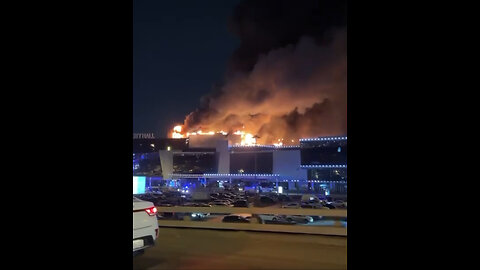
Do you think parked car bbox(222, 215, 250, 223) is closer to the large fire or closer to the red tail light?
the red tail light

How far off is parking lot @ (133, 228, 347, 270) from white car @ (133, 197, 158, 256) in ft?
1.48

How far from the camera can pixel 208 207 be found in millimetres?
6664

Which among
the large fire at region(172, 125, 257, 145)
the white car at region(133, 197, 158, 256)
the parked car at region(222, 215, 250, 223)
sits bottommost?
the parked car at region(222, 215, 250, 223)

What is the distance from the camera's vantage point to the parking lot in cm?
391

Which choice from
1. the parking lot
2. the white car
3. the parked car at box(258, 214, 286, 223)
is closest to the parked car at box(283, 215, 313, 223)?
the parked car at box(258, 214, 286, 223)

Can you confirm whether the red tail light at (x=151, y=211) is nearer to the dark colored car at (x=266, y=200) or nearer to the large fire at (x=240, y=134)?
the dark colored car at (x=266, y=200)

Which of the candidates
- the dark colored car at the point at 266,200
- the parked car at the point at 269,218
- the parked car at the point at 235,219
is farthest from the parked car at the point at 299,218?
the dark colored car at the point at 266,200

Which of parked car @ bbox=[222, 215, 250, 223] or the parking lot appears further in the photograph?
parked car @ bbox=[222, 215, 250, 223]

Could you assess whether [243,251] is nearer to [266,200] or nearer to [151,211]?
[151,211]

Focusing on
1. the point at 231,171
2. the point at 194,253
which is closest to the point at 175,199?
the point at 194,253

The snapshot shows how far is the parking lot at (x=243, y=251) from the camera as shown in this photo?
154 inches

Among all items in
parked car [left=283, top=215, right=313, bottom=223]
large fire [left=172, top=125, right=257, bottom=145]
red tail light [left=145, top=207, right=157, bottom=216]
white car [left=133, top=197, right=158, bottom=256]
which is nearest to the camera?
white car [left=133, top=197, right=158, bottom=256]
